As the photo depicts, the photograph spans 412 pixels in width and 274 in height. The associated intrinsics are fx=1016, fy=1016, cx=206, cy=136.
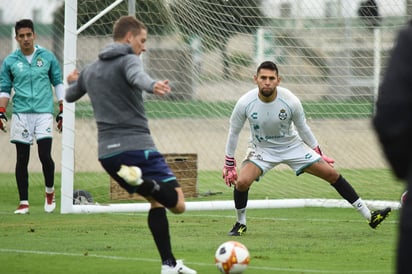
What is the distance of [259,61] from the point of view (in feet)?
50.6

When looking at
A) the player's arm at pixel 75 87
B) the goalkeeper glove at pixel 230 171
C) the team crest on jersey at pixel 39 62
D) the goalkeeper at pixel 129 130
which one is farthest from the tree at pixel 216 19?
the goalkeeper at pixel 129 130

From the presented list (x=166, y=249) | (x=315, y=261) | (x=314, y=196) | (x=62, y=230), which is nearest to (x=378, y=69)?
(x=314, y=196)

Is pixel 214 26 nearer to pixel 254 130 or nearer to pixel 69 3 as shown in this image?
pixel 69 3

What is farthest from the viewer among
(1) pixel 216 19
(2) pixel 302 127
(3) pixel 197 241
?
(1) pixel 216 19

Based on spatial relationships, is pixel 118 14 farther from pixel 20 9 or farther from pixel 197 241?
pixel 197 241

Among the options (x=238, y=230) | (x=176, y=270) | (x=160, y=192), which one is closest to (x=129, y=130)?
(x=160, y=192)

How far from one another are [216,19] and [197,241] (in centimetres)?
502

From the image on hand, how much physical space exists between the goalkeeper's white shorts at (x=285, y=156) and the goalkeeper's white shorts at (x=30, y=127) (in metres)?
2.94

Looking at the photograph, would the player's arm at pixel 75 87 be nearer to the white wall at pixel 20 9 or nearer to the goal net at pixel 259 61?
the goal net at pixel 259 61

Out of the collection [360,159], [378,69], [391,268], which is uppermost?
[378,69]

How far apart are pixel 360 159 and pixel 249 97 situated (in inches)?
228

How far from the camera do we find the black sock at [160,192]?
710 cm

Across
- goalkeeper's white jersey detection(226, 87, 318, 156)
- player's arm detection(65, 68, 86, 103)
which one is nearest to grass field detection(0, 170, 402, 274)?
goalkeeper's white jersey detection(226, 87, 318, 156)

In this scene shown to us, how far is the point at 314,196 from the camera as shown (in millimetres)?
15039
